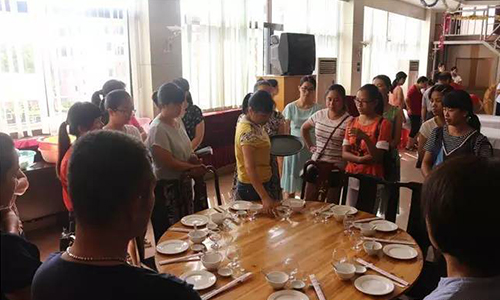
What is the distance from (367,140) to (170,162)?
1347mm

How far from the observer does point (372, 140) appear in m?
2.90

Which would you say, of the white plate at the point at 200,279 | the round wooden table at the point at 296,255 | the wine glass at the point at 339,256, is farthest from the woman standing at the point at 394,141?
the white plate at the point at 200,279

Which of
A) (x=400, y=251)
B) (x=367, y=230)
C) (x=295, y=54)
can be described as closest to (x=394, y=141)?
(x=367, y=230)

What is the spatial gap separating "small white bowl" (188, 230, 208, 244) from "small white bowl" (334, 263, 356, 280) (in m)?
0.66

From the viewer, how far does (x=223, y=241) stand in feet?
6.66

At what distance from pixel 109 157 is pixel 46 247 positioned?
316 centimetres

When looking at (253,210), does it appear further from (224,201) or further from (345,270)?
(224,201)

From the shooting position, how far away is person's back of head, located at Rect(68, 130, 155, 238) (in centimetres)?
87

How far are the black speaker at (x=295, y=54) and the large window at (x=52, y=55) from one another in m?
2.10

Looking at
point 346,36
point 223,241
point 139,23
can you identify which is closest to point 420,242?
point 223,241

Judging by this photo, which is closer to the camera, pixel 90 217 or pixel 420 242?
pixel 90 217

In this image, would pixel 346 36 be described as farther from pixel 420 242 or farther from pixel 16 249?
pixel 16 249

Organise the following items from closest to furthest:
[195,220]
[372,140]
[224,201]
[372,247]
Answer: [372,247] → [195,220] → [372,140] → [224,201]

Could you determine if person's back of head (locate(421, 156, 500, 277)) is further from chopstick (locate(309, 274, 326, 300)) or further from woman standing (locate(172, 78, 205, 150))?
woman standing (locate(172, 78, 205, 150))
